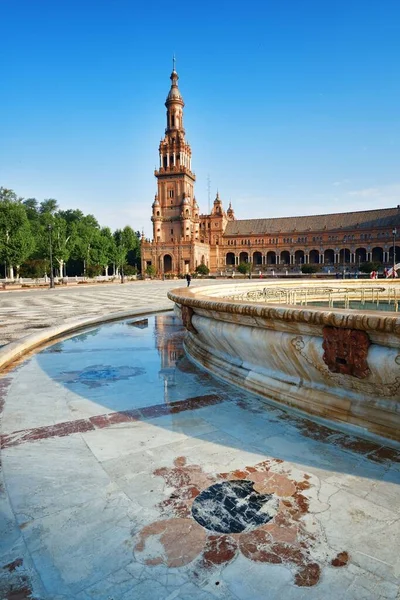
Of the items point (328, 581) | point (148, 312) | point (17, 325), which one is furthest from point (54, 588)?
point (148, 312)

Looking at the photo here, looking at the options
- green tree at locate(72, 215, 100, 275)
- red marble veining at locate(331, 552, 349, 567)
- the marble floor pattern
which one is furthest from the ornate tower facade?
red marble veining at locate(331, 552, 349, 567)

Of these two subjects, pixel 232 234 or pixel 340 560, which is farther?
pixel 232 234

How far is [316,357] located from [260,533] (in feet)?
6.01

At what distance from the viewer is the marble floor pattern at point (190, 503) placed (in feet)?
6.12

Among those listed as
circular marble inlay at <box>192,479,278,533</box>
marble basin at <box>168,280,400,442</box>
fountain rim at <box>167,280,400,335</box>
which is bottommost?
circular marble inlay at <box>192,479,278,533</box>

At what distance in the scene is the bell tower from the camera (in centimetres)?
8656

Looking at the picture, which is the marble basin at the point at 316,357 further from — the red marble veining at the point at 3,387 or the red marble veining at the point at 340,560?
the red marble veining at the point at 3,387

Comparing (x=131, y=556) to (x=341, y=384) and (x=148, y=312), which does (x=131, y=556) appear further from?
(x=148, y=312)

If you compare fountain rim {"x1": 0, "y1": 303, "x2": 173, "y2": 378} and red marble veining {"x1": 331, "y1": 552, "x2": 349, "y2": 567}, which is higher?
fountain rim {"x1": 0, "y1": 303, "x2": 173, "y2": 378}

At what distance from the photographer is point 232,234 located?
325 feet

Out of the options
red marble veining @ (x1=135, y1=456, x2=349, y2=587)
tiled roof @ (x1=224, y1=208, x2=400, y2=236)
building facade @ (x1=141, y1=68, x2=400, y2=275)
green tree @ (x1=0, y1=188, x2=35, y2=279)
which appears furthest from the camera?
tiled roof @ (x1=224, y1=208, x2=400, y2=236)

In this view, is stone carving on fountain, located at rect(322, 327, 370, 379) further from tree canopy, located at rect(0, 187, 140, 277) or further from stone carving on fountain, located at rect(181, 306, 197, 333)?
tree canopy, located at rect(0, 187, 140, 277)

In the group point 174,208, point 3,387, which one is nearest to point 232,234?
point 174,208

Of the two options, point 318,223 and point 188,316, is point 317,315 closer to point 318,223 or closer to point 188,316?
point 188,316
